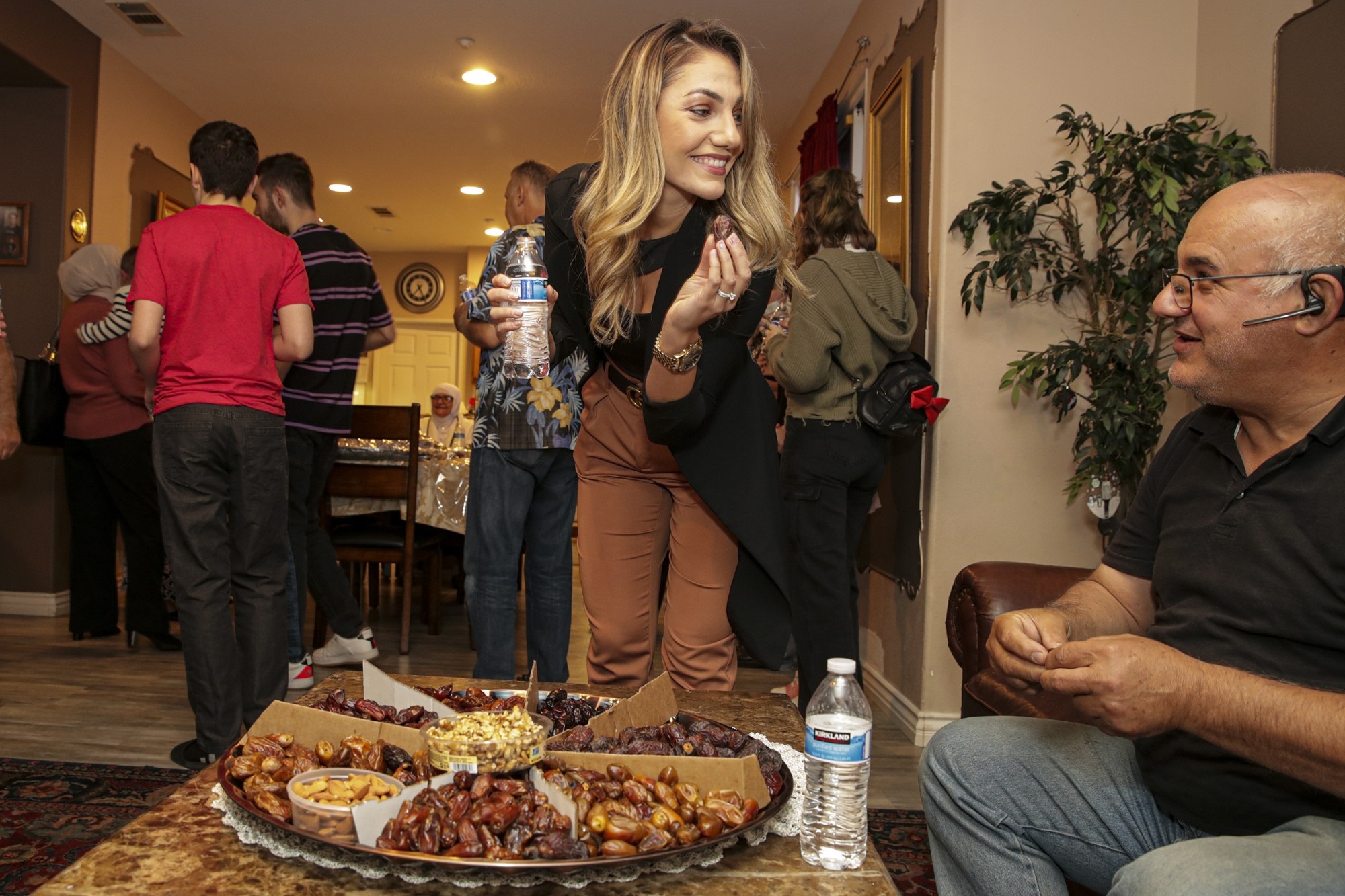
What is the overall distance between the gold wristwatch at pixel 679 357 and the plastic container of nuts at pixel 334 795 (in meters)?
0.71

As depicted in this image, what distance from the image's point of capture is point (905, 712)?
3.15 m

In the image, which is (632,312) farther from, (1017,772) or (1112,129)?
(1112,129)

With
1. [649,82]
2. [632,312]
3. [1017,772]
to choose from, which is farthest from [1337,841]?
[649,82]

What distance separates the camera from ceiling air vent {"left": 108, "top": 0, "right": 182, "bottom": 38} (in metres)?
4.46

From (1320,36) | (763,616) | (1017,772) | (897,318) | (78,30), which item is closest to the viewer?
(1017,772)

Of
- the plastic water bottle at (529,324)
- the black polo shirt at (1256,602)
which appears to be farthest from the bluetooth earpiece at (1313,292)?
the plastic water bottle at (529,324)

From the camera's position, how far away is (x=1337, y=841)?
100cm

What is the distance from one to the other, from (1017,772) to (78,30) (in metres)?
5.20

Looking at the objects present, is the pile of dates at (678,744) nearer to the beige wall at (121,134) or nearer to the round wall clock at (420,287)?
the beige wall at (121,134)

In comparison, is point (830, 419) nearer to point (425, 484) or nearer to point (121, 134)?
point (425, 484)

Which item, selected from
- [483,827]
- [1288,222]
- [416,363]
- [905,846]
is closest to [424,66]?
[905,846]

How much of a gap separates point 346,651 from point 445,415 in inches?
116

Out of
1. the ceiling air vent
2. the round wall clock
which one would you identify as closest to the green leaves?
the ceiling air vent

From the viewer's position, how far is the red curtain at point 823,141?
4.34m
